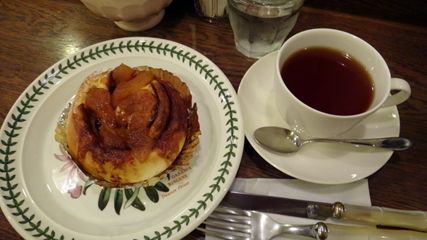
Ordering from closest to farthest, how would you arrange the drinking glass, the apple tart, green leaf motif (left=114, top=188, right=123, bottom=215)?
the apple tart < green leaf motif (left=114, top=188, right=123, bottom=215) < the drinking glass

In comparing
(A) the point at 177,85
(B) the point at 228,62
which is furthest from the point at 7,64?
(B) the point at 228,62

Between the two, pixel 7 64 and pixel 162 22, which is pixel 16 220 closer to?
pixel 7 64

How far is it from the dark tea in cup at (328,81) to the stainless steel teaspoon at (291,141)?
0.36 ft

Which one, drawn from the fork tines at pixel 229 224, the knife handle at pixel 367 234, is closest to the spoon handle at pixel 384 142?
the knife handle at pixel 367 234

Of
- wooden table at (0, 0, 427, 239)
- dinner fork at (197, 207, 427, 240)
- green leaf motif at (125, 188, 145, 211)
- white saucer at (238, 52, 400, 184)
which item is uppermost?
wooden table at (0, 0, 427, 239)

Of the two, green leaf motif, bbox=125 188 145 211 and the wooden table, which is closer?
green leaf motif, bbox=125 188 145 211

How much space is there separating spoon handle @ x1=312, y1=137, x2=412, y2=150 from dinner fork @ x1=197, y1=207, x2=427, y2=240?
0.25 m

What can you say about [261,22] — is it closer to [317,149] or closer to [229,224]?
[317,149]

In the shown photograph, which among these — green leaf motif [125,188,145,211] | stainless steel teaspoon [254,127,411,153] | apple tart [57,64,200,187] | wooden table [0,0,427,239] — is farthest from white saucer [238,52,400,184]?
green leaf motif [125,188,145,211]

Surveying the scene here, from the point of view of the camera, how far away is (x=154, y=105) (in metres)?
0.92

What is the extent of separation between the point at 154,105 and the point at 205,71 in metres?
0.32

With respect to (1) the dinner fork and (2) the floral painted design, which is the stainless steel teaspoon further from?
(2) the floral painted design

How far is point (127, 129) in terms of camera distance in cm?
90

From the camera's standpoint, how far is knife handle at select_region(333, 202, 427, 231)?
0.88 meters
